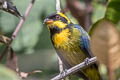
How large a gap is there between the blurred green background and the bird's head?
0.23 ft

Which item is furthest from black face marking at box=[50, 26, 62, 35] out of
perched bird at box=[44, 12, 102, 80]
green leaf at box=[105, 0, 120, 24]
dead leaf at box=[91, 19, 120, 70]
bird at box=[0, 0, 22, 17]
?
dead leaf at box=[91, 19, 120, 70]

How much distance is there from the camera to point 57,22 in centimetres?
310

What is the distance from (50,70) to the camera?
276 cm

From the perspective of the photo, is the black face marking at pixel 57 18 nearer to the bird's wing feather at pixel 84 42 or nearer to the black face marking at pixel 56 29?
the black face marking at pixel 56 29

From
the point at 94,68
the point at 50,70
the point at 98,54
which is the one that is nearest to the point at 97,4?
the point at 94,68

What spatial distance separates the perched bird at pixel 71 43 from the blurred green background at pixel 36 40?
89 mm

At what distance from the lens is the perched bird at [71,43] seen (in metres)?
2.86

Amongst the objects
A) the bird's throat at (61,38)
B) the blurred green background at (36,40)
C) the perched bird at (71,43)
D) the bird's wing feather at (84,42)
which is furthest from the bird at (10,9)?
the bird's wing feather at (84,42)

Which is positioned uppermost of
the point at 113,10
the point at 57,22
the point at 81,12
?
the point at 113,10

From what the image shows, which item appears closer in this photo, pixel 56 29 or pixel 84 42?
pixel 84 42

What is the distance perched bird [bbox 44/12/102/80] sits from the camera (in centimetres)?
286

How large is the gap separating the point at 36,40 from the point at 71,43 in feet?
1.12

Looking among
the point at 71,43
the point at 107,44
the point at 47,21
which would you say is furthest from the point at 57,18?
the point at 107,44

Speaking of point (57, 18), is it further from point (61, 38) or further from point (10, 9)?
point (10, 9)
